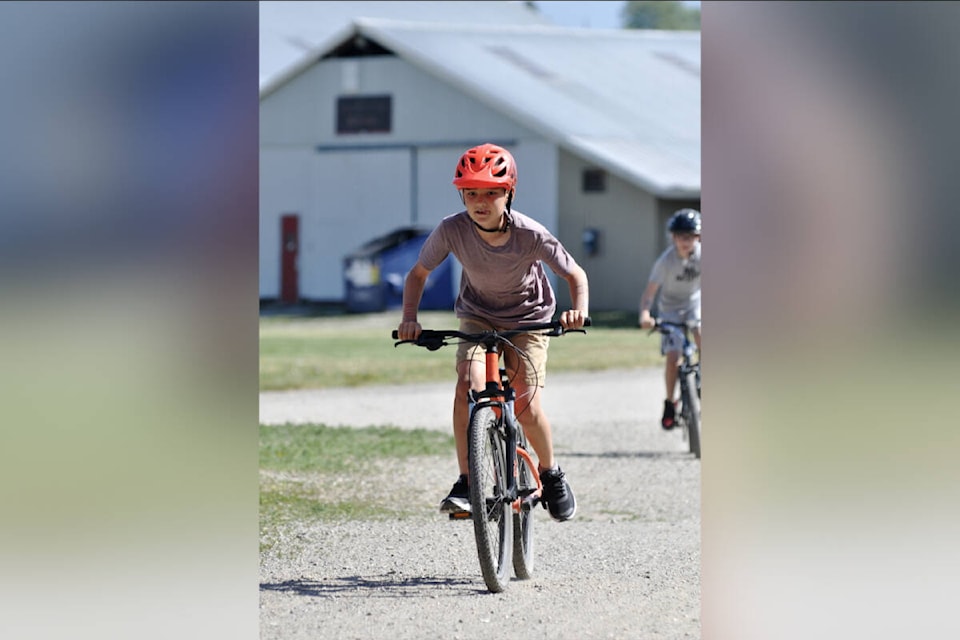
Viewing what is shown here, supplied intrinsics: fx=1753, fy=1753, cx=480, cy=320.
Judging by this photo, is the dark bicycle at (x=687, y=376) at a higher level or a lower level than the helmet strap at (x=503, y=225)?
lower

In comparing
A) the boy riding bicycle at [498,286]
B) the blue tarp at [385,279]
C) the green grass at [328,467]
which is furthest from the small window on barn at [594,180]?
the boy riding bicycle at [498,286]

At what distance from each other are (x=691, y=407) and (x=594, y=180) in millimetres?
22591

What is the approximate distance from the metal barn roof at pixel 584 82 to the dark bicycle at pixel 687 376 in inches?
806

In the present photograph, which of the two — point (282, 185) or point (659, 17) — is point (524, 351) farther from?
point (659, 17)

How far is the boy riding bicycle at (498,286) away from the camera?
6.74m

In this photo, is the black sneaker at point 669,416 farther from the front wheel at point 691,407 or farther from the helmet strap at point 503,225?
the helmet strap at point 503,225

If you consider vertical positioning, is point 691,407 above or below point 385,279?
below

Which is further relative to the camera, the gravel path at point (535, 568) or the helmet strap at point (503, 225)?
the helmet strap at point (503, 225)

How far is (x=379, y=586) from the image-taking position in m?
7.05
